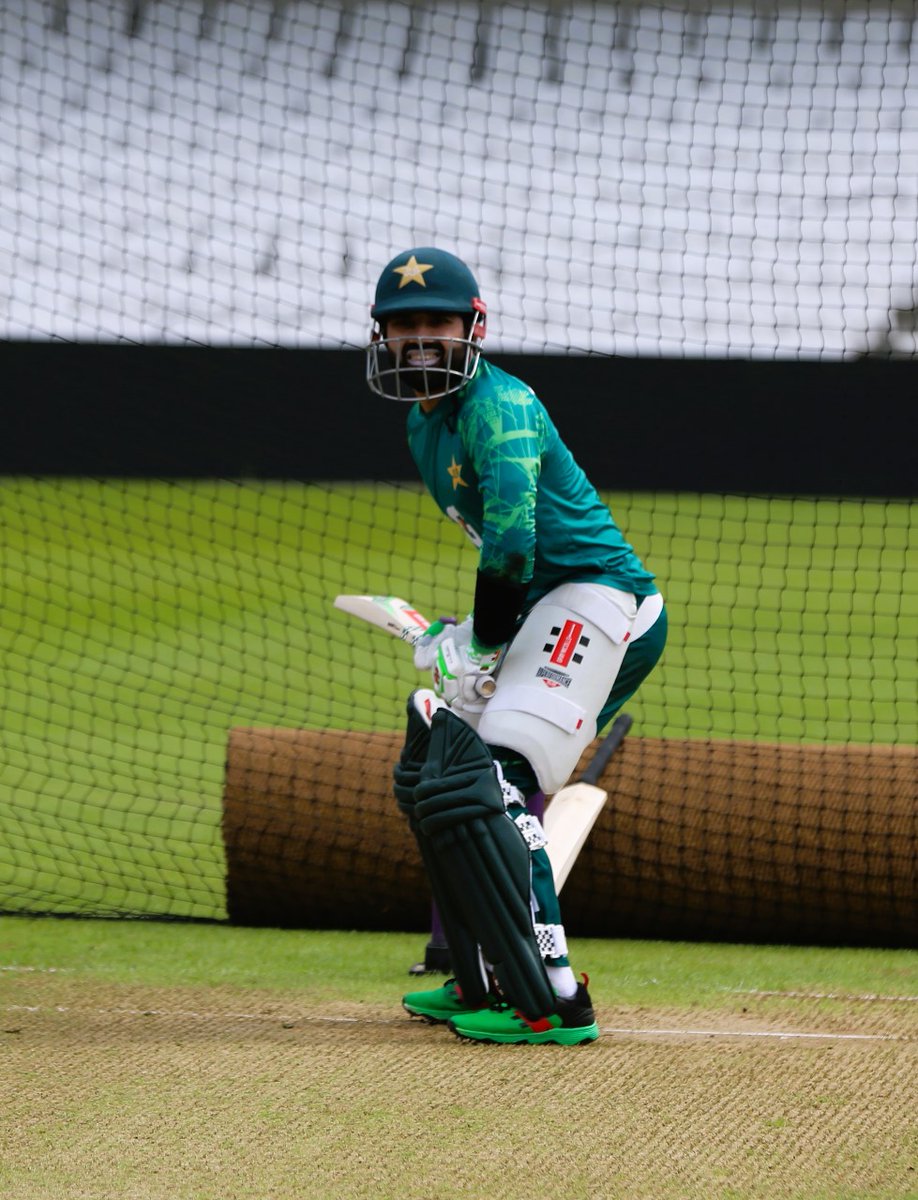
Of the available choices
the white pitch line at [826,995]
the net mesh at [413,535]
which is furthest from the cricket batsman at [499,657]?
the net mesh at [413,535]

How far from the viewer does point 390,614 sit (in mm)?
3383

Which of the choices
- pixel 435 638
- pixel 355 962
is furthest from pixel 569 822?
pixel 435 638

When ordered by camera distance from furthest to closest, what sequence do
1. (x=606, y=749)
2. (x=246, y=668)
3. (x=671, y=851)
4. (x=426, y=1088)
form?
1. (x=246, y=668)
2. (x=606, y=749)
3. (x=671, y=851)
4. (x=426, y=1088)

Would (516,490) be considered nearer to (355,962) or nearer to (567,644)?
(567,644)

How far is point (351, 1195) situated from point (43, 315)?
1073 cm

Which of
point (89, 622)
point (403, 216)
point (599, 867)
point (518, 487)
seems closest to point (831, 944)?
point (599, 867)

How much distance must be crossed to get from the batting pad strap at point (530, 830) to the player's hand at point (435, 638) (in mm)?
372

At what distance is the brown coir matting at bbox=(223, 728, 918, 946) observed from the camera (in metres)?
4.13

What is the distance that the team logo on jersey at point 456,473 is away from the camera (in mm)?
3123

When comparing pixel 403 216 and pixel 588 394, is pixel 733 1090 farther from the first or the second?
pixel 403 216

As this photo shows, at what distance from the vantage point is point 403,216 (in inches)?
476

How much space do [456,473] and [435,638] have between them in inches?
14.5

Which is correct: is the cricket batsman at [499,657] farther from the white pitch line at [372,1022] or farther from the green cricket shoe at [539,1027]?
the white pitch line at [372,1022]

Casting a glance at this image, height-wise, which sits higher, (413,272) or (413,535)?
(413,272)
